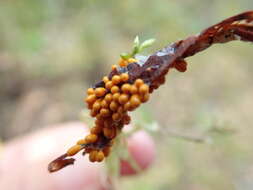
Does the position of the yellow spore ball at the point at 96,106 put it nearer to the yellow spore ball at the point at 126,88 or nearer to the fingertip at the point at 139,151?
the yellow spore ball at the point at 126,88

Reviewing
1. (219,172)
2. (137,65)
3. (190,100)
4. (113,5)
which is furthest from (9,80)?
(137,65)

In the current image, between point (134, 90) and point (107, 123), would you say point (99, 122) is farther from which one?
point (134, 90)

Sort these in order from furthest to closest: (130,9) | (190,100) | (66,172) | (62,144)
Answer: (130,9) → (190,100) → (62,144) → (66,172)

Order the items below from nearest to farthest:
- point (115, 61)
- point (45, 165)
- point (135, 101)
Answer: point (135, 101)
point (45, 165)
point (115, 61)

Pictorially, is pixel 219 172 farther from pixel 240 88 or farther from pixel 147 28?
pixel 147 28

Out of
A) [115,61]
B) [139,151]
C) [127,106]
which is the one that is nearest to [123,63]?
[127,106]

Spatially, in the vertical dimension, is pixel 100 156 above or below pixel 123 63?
below

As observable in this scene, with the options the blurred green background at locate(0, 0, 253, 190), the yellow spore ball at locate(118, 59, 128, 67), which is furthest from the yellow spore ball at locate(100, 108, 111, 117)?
the blurred green background at locate(0, 0, 253, 190)
